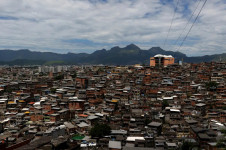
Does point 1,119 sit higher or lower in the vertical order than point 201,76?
lower

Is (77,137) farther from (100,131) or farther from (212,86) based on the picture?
(212,86)

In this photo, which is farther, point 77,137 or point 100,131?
point 77,137

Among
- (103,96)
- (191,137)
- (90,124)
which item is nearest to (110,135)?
(90,124)

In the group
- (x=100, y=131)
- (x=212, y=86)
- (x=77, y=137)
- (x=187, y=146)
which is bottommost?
(x=77, y=137)

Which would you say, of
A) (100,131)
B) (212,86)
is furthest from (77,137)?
(212,86)

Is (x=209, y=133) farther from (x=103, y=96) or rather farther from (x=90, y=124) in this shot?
(x=103, y=96)

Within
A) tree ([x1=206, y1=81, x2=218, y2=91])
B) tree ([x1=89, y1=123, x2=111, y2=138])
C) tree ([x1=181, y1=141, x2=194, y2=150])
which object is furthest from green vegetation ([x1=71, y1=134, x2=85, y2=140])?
tree ([x1=206, y1=81, x2=218, y2=91])

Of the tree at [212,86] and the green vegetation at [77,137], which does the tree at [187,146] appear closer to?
the green vegetation at [77,137]

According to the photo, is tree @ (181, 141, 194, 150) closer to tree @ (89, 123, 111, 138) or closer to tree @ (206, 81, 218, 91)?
tree @ (89, 123, 111, 138)

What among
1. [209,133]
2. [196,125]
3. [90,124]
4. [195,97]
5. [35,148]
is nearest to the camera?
[35,148]

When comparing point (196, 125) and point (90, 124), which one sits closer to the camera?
point (196, 125)

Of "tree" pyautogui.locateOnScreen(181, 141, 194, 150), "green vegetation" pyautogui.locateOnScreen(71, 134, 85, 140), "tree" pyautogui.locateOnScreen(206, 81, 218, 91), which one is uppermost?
"tree" pyautogui.locateOnScreen(206, 81, 218, 91)
